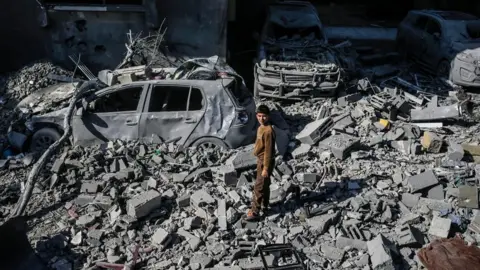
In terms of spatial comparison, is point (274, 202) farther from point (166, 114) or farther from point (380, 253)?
point (166, 114)

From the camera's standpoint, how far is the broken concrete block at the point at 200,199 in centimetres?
836

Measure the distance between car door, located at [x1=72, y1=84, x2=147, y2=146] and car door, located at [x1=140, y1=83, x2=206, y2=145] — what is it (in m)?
0.16

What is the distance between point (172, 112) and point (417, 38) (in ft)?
28.0

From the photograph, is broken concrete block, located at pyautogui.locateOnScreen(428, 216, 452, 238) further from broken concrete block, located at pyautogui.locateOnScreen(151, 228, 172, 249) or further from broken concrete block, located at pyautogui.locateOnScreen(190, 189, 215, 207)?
Result: broken concrete block, located at pyautogui.locateOnScreen(151, 228, 172, 249)

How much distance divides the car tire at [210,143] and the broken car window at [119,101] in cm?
125

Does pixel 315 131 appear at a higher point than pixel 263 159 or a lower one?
lower

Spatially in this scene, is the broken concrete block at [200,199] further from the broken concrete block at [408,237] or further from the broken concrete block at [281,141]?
the broken concrete block at [408,237]

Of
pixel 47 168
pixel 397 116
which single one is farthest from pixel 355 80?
pixel 47 168

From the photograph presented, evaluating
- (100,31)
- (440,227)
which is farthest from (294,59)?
(440,227)

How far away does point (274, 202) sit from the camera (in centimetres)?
859

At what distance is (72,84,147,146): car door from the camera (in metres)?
9.79

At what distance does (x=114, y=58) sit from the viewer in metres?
14.0

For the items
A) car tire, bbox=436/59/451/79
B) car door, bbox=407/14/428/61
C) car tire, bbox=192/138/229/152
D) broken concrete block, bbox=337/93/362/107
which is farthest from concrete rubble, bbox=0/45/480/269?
car door, bbox=407/14/428/61

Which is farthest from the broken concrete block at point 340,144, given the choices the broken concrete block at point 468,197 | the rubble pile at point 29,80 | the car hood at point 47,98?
the rubble pile at point 29,80
